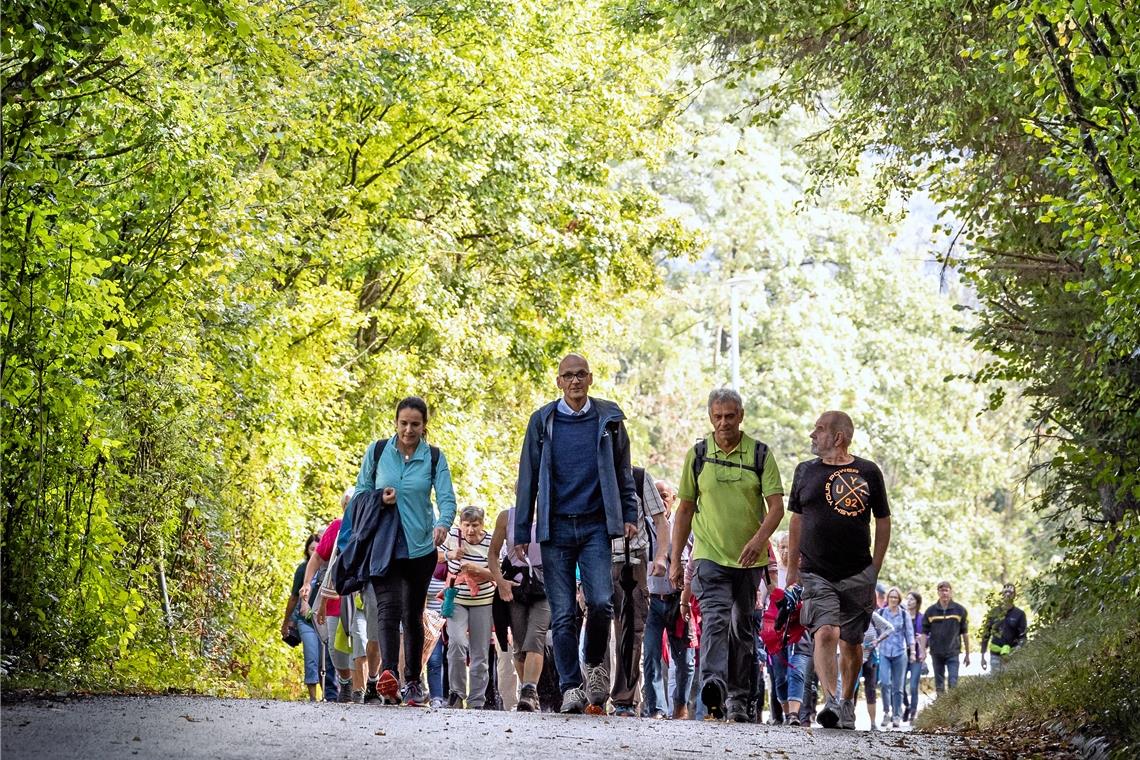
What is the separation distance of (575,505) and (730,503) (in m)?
1.27

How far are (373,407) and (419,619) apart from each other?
597 inches

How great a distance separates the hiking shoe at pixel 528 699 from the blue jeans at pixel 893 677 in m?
12.1

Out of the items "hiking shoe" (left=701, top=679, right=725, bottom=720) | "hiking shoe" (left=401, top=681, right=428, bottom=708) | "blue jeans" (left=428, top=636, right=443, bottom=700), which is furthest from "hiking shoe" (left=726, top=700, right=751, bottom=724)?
"blue jeans" (left=428, top=636, right=443, bottom=700)

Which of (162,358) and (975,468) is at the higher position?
(975,468)

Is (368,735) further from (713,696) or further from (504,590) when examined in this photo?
(504,590)

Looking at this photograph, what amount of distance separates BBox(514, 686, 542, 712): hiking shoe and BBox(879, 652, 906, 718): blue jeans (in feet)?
39.8

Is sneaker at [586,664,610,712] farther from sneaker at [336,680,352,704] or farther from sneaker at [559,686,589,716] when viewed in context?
sneaker at [336,680,352,704]

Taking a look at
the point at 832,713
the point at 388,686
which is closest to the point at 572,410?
the point at 388,686

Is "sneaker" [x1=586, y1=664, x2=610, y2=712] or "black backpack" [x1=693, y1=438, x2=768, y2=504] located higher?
"black backpack" [x1=693, y1=438, x2=768, y2=504]

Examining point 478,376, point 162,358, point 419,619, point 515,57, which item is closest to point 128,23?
point 419,619

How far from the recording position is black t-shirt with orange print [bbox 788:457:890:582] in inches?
459

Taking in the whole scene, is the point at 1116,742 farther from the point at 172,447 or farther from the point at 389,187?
the point at 389,187

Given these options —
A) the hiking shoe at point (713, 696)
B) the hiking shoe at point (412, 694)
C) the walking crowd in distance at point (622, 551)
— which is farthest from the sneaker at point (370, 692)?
the hiking shoe at point (713, 696)

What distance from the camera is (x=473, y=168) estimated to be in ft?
85.2
